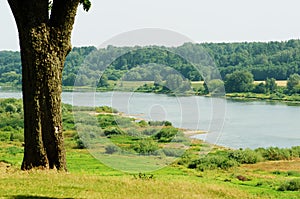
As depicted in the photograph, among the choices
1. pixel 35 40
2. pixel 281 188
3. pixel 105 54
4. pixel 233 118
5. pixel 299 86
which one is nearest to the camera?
pixel 35 40

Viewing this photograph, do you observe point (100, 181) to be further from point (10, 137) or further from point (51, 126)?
A: point (10, 137)

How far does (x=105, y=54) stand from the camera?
656 inches

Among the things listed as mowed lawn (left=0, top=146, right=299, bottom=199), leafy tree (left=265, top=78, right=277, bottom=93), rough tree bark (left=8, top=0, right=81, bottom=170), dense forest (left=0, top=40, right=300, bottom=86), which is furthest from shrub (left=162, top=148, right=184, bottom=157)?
leafy tree (left=265, top=78, right=277, bottom=93)

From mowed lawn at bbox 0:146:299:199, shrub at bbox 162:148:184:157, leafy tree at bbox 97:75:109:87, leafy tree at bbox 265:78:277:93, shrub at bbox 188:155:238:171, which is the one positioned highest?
leafy tree at bbox 97:75:109:87

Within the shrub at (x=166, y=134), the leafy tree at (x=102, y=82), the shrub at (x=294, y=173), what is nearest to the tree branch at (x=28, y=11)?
the leafy tree at (x=102, y=82)

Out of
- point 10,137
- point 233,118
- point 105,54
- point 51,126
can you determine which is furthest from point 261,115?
point 51,126

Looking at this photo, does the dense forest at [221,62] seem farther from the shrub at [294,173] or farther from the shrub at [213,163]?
the shrub at [294,173]

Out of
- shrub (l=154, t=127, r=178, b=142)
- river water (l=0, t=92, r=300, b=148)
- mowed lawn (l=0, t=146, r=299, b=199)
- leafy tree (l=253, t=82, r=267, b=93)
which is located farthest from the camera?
leafy tree (l=253, t=82, r=267, b=93)

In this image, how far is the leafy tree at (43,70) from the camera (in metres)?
9.70

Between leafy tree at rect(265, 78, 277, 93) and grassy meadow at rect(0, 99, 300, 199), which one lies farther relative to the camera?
leafy tree at rect(265, 78, 277, 93)

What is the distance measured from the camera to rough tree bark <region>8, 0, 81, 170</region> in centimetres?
970

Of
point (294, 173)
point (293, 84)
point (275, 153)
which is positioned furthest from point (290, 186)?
point (293, 84)

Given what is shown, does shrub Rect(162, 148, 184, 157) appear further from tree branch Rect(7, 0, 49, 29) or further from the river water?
the river water

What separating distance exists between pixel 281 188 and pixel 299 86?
82.7m
